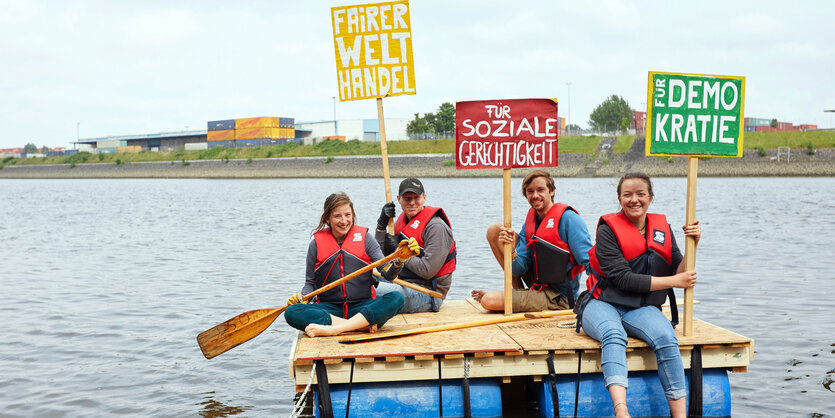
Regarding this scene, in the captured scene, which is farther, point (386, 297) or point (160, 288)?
point (160, 288)

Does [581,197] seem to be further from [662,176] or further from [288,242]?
[662,176]

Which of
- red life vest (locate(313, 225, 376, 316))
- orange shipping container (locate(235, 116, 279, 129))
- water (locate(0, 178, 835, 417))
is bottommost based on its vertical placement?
water (locate(0, 178, 835, 417))

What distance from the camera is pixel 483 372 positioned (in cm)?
562

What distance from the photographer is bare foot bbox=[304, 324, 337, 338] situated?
6.07m

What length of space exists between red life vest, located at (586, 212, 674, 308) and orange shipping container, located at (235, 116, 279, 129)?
370 feet

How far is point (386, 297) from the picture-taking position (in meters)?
6.40

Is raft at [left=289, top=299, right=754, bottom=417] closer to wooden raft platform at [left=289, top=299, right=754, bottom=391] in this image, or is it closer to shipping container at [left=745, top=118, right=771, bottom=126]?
wooden raft platform at [left=289, top=299, right=754, bottom=391]

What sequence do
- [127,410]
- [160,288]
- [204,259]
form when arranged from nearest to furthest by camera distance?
1. [127,410]
2. [160,288]
3. [204,259]

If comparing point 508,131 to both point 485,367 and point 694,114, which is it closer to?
point 694,114

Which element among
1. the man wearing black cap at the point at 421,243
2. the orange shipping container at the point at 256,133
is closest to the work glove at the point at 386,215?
the man wearing black cap at the point at 421,243

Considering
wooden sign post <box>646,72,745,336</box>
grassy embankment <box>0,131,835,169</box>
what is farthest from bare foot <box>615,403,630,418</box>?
grassy embankment <box>0,131,835,169</box>

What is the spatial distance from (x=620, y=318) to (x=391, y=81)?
355cm

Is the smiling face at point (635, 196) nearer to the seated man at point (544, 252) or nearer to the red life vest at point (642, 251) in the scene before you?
the red life vest at point (642, 251)

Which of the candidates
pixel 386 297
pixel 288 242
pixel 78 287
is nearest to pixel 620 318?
pixel 386 297
